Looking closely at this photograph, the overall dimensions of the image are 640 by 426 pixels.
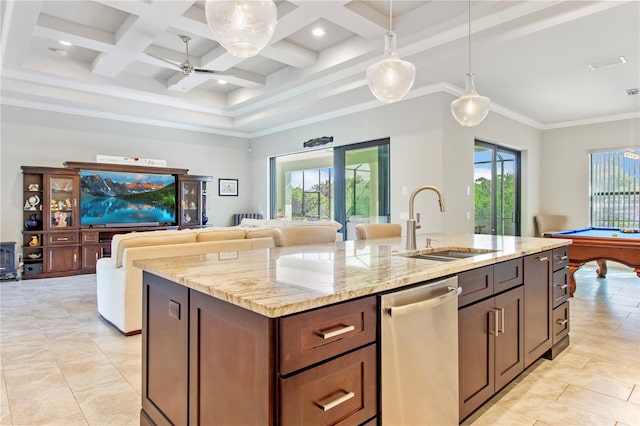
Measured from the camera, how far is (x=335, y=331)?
125cm

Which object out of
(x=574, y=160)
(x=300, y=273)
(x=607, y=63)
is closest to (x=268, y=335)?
(x=300, y=273)

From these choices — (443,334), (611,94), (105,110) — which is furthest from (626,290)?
(105,110)

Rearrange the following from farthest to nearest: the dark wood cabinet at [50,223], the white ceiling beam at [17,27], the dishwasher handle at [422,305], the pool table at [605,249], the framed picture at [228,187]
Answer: the framed picture at [228,187] < the dark wood cabinet at [50,223] < the pool table at [605,249] < the white ceiling beam at [17,27] < the dishwasher handle at [422,305]

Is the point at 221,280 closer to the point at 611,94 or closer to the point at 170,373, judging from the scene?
the point at 170,373

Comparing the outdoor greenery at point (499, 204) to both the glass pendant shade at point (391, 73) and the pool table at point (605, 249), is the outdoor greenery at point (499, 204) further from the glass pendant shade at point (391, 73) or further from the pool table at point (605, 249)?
the glass pendant shade at point (391, 73)

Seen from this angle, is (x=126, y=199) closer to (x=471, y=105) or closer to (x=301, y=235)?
(x=301, y=235)

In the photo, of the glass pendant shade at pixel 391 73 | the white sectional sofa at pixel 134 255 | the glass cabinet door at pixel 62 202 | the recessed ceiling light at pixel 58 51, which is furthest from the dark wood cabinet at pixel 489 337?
the glass cabinet door at pixel 62 202

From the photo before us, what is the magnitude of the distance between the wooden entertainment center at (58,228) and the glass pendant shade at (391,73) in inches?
220

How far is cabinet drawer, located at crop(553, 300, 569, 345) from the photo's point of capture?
9.44 ft

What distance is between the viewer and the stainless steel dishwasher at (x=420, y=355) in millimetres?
1452

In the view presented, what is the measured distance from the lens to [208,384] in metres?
1.42

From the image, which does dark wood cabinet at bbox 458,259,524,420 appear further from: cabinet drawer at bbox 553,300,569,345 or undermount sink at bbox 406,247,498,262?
cabinet drawer at bbox 553,300,569,345

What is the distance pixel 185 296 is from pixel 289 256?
2.29 feet

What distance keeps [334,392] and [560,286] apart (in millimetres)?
2486
